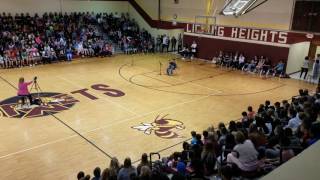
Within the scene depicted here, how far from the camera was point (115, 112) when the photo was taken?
13508mm

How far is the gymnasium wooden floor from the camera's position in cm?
969

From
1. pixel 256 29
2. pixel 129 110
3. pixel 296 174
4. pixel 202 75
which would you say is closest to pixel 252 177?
pixel 296 174

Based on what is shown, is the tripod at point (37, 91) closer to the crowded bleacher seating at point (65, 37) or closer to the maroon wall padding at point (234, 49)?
the crowded bleacher seating at point (65, 37)

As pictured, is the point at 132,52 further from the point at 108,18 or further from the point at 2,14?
the point at 2,14

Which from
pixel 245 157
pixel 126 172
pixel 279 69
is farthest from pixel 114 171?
pixel 279 69

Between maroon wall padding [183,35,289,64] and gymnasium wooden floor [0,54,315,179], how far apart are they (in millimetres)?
2242

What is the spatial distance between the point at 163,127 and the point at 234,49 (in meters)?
14.1

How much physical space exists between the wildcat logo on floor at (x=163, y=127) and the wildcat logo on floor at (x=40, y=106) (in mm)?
4215

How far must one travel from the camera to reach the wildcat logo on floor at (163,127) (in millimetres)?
11328

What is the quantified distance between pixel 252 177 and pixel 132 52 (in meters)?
23.0

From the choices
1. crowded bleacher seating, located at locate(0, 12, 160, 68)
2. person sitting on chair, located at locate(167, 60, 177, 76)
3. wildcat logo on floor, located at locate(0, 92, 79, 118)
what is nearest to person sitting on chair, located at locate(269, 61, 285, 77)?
person sitting on chair, located at locate(167, 60, 177, 76)

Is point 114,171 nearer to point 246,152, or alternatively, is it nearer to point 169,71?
point 246,152

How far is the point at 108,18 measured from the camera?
29797 mm

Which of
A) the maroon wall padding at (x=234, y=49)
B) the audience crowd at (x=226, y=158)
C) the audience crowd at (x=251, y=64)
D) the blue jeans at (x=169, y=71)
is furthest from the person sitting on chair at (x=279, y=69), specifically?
the audience crowd at (x=226, y=158)
